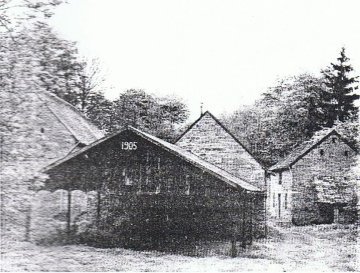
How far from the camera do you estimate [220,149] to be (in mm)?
14727

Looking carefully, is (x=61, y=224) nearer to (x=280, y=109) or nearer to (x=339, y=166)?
(x=280, y=109)

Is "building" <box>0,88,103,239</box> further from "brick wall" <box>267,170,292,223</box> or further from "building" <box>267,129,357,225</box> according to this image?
"brick wall" <box>267,170,292,223</box>

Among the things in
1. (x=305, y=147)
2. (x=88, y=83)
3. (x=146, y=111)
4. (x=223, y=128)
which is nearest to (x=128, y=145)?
(x=146, y=111)

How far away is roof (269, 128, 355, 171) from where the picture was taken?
926 cm

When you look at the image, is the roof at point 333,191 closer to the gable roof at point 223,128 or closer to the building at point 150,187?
the building at point 150,187

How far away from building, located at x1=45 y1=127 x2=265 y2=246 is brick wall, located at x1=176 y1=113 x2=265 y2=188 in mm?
4927

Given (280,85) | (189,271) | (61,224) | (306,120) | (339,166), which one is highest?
(280,85)

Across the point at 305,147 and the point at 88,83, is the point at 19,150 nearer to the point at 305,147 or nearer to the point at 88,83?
the point at 88,83

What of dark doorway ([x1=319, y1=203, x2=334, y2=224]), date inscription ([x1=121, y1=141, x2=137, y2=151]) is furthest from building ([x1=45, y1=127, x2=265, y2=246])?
dark doorway ([x1=319, y1=203, x2=334, y2=224])

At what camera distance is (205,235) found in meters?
9.04

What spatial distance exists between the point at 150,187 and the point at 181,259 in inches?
67.6

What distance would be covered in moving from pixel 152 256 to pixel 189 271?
120cm

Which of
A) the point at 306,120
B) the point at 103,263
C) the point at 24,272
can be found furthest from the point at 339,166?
the point at 24,272

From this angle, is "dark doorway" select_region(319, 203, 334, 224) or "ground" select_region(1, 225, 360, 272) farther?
"dark doorway" select_region(319, 203, 334, 224)
